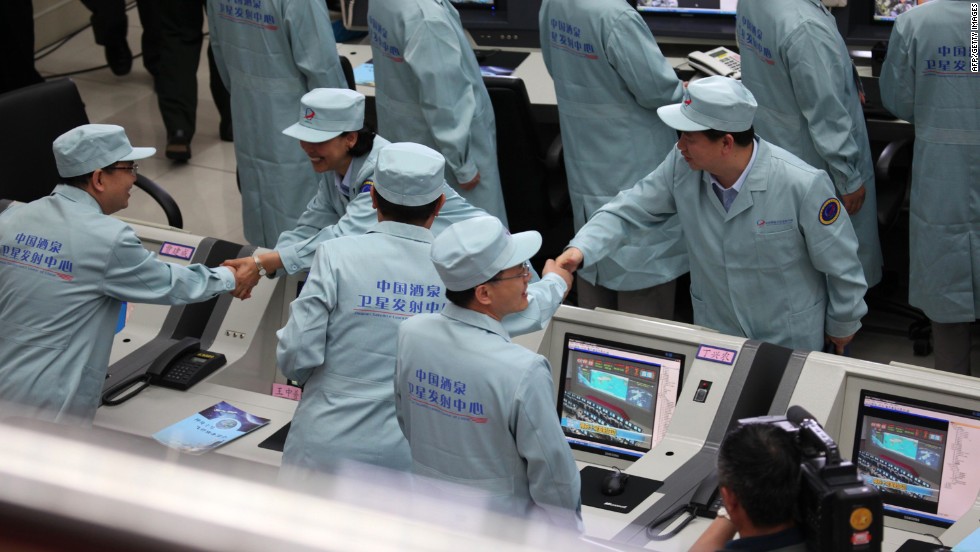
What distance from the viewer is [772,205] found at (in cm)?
288

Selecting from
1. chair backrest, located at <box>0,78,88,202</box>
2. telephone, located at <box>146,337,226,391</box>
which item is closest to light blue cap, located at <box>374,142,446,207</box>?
telephone, located at <box>146,337,226,391</box>

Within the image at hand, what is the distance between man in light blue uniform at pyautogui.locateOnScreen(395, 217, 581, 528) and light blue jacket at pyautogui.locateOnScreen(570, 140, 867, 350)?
0.87 metres

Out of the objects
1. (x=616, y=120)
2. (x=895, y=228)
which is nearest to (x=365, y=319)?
(x=616, y=120)

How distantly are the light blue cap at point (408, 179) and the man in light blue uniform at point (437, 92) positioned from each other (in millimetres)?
1412

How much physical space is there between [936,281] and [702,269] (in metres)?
1.17

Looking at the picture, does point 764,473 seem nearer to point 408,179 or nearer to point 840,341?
point 408,179

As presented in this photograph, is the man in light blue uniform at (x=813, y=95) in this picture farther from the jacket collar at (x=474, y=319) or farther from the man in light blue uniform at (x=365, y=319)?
the jacket collar at (x=474, y=319)

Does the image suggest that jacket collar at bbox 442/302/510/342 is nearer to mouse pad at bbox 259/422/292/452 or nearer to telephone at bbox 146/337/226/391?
mouse pad at bbox 259/422/292/452

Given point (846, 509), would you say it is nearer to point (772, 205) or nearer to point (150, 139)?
point (772, 205)

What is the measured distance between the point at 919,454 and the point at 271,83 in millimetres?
2704

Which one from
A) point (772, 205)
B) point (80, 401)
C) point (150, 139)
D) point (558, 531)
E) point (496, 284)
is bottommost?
point (150, 139)

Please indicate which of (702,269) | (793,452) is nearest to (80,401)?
(702,269)

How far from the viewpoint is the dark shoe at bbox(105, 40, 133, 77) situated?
7.11 meters

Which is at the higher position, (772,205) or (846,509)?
(846,509)
